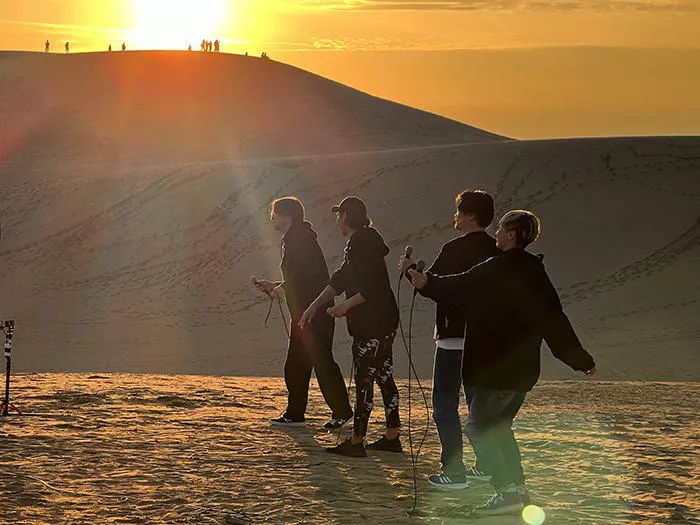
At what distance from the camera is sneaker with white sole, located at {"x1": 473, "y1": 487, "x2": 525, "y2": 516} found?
6.39 meters

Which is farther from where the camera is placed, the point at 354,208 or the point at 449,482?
the point at 354,208

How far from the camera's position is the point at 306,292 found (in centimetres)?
934

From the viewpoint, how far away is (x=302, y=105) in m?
Answer: 83.8

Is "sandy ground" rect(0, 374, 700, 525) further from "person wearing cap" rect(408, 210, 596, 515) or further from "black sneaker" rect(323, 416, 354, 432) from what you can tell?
"person wearing cap" rect(408, 210, 596, 515)

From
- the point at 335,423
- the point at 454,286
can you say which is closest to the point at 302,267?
the point at 335,423

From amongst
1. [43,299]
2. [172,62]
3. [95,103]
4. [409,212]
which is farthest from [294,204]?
[172,62]

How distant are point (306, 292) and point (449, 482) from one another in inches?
100.0

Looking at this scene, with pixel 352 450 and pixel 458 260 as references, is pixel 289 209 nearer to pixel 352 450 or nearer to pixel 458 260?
pixel 352 450

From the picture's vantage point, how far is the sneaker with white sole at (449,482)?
7246 mm

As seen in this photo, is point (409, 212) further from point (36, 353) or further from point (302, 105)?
point (302, 105)

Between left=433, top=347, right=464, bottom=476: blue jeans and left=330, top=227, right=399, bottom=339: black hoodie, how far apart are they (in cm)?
70

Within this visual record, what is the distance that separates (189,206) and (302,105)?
51.5 m

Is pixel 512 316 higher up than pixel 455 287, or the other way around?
pixel 455 287

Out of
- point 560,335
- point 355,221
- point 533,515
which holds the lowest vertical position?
point 533,515
